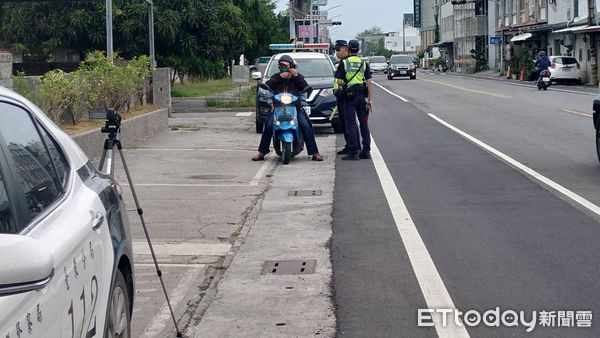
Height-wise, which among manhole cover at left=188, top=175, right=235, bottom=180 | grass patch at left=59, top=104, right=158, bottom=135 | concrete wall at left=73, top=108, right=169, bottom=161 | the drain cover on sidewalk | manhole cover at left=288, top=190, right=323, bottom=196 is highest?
grass patch at left=59, top=104, right=158, bottom=135

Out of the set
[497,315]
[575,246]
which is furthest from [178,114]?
[497,315]

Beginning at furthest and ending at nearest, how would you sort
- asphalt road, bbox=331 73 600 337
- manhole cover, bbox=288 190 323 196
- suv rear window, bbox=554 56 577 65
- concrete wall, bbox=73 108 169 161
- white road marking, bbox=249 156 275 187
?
suv rear window, bbox=554 56 577 65
concrete wall, bbox=73 108 169 161
white road marking, bbox=249 156 275 187
manhole cover, bbox=288 190 323 196
asphalt road, bbox=331 73 600 337

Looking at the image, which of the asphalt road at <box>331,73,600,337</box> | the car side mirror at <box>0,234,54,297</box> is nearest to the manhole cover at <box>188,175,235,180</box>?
the asphalt road at <box>331,73,600,337</box>

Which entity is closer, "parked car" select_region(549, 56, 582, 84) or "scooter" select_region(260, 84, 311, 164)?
"scooter" select_region(260, 84, 311, 164)

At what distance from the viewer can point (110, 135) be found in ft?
21.2

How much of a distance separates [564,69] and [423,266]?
45455 millimetres

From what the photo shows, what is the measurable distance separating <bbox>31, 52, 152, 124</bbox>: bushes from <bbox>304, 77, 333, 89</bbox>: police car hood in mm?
3599

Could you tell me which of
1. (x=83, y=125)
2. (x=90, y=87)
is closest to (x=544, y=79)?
(x=90, y=87)

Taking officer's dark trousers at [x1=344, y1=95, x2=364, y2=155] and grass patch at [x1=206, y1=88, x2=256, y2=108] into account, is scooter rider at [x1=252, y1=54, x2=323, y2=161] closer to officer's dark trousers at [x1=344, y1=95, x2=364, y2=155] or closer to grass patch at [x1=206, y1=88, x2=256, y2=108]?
officer's dark trousers at [x1=344, y1=95, x2=364, y2=155]

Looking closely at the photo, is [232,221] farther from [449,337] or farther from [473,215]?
[449,337]

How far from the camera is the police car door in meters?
3.29

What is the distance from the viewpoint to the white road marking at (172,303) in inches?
258

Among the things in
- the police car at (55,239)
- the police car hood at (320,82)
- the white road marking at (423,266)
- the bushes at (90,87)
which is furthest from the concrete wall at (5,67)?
the police car at (55,239)

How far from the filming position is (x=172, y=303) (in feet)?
Answer: 23.8
